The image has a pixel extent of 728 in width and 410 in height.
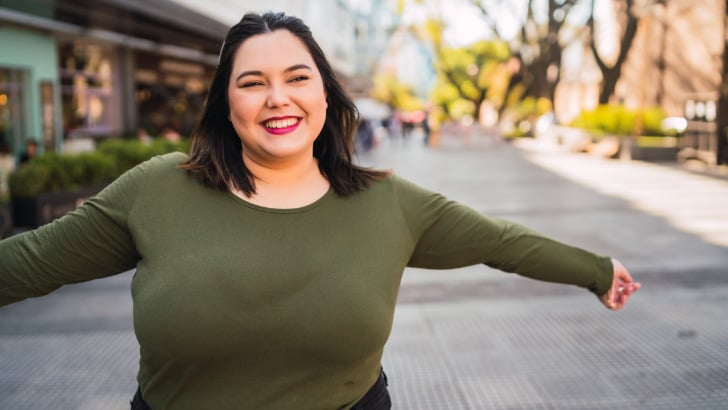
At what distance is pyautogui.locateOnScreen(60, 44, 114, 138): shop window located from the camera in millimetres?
16297

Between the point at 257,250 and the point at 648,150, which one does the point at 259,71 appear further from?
the point at 648,150

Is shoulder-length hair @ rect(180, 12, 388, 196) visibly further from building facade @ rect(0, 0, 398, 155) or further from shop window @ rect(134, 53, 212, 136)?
shop window @ rect(134, 53, 212, 136)

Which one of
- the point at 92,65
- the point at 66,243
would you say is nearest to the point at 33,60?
the point at 92,65

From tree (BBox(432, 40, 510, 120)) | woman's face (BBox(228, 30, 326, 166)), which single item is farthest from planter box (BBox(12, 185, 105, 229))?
tree (BBox(432, 40, 510, 120))

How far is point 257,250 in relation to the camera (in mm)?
1724

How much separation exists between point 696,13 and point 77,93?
21036 mm

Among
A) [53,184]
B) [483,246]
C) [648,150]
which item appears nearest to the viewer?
[483,246]

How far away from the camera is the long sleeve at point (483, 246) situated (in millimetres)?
1985

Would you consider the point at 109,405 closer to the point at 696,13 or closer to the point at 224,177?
the point at 224,177

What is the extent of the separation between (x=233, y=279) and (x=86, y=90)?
17.1 metres

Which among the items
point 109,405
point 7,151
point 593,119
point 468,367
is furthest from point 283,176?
point 593,119

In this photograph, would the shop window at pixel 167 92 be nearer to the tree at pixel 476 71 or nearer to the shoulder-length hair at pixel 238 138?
the shoulder-length hair at pixel 238 138

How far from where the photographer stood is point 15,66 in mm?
13648

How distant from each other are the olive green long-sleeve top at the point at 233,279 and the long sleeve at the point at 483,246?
11 centimetres
